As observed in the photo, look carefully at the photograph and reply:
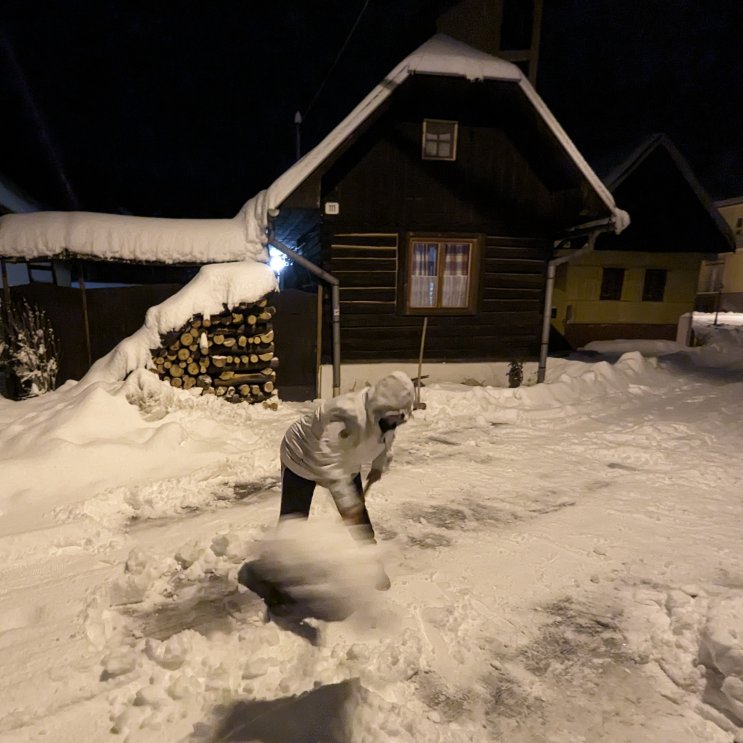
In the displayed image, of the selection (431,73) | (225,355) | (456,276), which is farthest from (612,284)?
(225,355)

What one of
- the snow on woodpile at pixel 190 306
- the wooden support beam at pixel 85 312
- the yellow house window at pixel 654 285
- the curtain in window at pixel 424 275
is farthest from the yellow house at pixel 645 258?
the wooden support beam at pixel 85 312

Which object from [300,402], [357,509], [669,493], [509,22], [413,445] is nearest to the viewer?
[357,509]

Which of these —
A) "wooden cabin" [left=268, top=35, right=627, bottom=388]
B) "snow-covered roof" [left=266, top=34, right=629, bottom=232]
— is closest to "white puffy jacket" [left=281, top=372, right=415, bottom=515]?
"snow-covered roof" [left=266, top=34, right=629, bottom=232]

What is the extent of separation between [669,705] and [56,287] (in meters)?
9.16

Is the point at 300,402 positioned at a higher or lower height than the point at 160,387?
lower

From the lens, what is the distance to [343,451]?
290 cm

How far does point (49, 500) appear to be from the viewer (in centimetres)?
437

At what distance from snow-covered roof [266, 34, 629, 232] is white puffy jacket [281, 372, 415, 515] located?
229 inches

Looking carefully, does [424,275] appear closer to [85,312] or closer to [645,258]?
[85,312]

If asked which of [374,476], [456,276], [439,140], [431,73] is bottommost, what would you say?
[374,476]

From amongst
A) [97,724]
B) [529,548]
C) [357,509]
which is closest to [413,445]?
[529,548]

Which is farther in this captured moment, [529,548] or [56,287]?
[56,287]

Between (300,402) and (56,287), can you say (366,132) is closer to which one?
(300,402)

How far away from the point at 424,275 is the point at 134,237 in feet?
17.3
